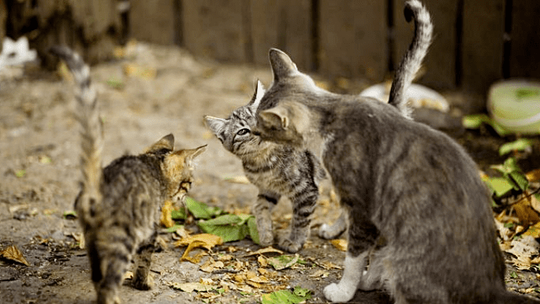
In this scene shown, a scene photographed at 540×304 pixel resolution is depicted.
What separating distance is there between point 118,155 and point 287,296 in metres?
2.73

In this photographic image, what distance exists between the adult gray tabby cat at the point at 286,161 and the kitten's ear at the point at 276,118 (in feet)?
2.26

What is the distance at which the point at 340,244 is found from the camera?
4.57 meters

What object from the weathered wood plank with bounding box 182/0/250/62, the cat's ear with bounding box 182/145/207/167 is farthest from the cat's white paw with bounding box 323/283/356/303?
the weathered wood plank with bounding box 182/0/250/62

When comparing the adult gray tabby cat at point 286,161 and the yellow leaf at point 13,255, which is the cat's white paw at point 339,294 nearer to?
the adult gray tabby cat at point 286,161

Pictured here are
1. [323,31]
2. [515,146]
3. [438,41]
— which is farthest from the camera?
[323,31]

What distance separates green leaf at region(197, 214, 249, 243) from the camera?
15.2 ft

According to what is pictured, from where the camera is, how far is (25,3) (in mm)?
7117

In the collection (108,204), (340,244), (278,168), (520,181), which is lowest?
(340,244)

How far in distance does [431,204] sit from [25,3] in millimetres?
5589

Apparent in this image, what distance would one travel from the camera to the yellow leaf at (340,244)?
14.9 feet

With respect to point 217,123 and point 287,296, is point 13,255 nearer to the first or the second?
point 217,123

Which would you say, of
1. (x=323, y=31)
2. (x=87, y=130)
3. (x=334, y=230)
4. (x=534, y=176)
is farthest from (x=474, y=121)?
(x=87, y=130)

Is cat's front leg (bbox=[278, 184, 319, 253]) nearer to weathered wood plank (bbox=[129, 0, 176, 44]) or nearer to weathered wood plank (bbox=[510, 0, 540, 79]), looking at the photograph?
weathered wood plank (bbox=[510, 0, 540, 79])

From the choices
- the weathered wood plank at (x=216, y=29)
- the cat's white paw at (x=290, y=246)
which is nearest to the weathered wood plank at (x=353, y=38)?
the weathered wood plank at (x=216, y=29)
